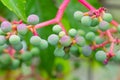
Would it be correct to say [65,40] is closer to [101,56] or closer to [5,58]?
[101,56]

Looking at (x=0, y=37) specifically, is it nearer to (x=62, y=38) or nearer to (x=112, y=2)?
(x=62, y=38)

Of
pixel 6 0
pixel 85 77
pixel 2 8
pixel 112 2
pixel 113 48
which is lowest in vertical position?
pixel 113 48

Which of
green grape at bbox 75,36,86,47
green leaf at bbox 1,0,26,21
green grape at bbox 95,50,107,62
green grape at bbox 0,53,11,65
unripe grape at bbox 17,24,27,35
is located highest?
green grape at bbox 0,53,11,65

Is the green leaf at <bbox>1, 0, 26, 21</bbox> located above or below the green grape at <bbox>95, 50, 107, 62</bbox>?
above

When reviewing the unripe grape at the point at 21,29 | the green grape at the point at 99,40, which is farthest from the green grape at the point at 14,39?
the green grape at the point at 99,40

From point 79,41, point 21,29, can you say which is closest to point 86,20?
point 79,41

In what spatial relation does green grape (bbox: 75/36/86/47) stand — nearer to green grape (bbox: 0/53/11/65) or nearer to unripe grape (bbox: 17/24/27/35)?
unripe grape (bbox: 17/24/27/35)

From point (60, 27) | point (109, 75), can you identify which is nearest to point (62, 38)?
point (60, 27)

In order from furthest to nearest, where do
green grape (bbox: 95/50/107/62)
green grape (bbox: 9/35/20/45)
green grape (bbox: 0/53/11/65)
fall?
green grape (bbox: 0/53/11/65) → green grape (bbox: 95/50/107/62) → green grape (bbox: 9/35/20/45)

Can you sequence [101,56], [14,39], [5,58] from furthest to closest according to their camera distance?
[5,58] < [101,56] < [14,39]

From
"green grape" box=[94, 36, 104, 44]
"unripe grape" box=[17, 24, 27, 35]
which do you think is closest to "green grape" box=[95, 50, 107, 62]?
"green grape" box=[94, 36, 104, 44]

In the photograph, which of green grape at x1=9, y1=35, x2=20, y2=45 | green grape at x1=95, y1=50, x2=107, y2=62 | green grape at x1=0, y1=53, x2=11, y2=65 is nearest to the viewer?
green grape at x1=9, y1=35, x2=20, y2=45
